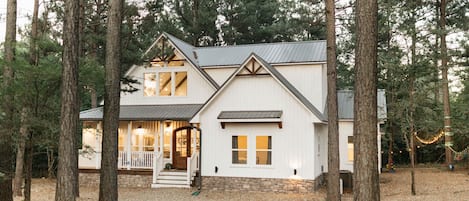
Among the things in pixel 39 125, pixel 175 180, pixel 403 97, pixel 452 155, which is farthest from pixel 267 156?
pixel 452 155

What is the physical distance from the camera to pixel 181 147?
17.8 meters

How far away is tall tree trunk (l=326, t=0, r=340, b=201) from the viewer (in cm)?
1113

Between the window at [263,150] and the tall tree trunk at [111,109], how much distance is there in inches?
278

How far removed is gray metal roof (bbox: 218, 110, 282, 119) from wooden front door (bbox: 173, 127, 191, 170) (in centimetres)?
277

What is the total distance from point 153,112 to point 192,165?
10.3ft

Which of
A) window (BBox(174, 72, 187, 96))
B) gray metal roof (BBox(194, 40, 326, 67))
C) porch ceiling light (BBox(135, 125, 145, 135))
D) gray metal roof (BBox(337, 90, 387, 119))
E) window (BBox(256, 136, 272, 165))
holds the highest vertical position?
gray metal roof (BBox(194, 40, 326, 67))

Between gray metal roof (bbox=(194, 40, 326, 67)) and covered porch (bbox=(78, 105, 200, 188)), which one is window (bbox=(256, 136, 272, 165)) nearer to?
covered porch (bbox=(78, 105, 200, 188))

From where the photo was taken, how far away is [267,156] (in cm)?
1515

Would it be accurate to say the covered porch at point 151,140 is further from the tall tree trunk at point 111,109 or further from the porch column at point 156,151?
the tall tree trunk at point 111,109

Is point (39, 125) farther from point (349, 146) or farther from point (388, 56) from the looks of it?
point (349, 146)

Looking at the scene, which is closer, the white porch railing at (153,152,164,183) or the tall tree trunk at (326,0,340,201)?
the tall tree trunk at (326,0,340,201)

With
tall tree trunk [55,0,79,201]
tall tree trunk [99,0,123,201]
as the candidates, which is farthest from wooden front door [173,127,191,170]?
tall tree trunk [55,0,79,201]

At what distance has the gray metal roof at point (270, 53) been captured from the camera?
58.4 feet

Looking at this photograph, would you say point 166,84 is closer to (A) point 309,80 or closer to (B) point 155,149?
(B) point 155,149
